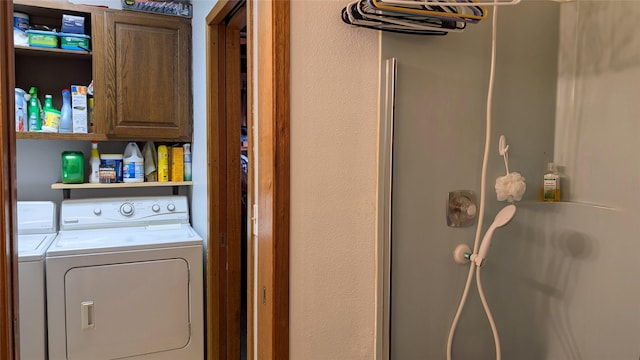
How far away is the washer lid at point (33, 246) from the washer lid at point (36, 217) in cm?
4

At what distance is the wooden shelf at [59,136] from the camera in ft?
7.31

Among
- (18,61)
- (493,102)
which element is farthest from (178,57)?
(493,102)

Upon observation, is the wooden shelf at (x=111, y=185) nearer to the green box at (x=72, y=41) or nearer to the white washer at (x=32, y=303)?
the white washer at (x=32, y=303)

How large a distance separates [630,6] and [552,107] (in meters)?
0.37

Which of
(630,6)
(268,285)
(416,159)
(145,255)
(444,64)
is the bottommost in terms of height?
(145,255)

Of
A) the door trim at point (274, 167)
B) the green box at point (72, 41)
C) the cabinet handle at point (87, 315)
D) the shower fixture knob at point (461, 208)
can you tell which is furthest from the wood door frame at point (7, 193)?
the green box at point (72, 41)

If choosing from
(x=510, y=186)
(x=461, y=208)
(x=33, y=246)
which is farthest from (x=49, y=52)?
(x=510, y=186)

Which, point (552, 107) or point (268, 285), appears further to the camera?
point (552, 107)

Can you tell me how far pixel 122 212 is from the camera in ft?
8.22

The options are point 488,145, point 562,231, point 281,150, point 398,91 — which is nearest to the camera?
point 281,150

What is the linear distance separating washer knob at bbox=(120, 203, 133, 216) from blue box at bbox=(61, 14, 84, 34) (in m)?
1.00

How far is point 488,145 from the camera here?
1.36 metres

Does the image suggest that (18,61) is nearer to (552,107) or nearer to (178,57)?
(178,57)

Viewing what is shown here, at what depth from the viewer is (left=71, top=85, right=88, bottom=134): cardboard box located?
2344mm
